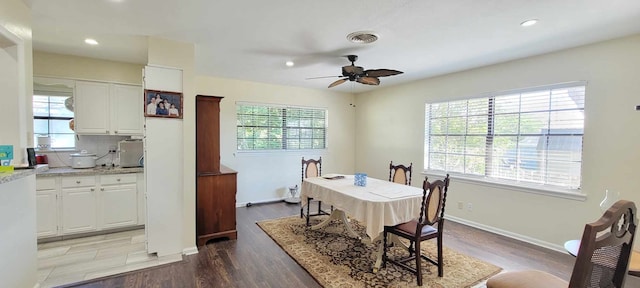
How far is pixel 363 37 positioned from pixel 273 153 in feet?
11.3

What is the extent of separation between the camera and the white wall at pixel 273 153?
5156mm

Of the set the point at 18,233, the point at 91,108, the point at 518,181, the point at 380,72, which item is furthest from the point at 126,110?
the point at 518,181

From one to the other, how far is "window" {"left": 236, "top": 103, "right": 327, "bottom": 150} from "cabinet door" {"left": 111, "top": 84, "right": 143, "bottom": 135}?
169 centimetres

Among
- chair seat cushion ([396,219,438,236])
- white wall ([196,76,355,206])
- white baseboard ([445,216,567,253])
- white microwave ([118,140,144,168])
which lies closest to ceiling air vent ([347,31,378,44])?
chair seat cushion ([396,219,438,236])

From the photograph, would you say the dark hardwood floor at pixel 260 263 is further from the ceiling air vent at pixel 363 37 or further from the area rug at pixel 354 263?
the ceiling air vent at pixel 363 37

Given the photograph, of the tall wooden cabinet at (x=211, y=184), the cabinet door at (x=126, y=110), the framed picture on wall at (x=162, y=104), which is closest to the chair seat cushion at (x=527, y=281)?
the tall wooden cabinet at (x=211, y=184)

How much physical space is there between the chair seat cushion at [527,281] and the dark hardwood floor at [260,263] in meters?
1.24

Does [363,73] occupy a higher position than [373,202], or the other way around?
[363,73]

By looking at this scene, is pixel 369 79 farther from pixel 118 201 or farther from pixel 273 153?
pixel 118 201

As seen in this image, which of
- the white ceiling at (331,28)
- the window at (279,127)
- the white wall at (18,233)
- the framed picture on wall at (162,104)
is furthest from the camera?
the window at (279,127)

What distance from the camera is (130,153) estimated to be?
3846 millimetres

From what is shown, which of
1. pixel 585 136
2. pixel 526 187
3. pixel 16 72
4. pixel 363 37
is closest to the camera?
pixel 16 72

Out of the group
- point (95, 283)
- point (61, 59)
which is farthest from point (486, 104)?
point (61, 59)

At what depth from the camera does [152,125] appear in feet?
9.66
